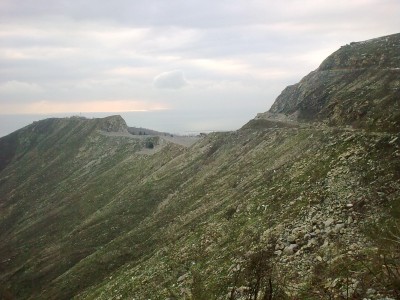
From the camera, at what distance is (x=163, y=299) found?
32.4 m

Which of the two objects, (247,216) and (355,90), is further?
(355,90)

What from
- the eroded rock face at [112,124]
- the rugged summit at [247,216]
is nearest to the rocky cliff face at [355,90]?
the rugged summit at [247,216]

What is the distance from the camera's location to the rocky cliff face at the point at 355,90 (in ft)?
159

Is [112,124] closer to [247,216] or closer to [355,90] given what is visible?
[355,90]

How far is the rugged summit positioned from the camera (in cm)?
2353

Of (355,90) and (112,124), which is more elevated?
(112,124)

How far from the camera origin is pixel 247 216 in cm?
3903

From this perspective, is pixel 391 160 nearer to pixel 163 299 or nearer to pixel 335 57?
pixel 163 299

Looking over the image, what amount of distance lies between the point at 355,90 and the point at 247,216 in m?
36.3

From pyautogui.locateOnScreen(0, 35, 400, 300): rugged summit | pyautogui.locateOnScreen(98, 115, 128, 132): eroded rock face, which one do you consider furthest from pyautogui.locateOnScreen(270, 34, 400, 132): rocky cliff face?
pyautogui.locateOnScreen(98, 115, 128, 132): eroded rock face

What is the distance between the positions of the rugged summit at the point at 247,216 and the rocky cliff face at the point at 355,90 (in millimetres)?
371

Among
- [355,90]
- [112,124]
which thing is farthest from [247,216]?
[112,124]

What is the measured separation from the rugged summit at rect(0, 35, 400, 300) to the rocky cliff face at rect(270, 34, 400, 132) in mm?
371

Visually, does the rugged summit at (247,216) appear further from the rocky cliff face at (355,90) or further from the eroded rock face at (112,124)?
the eroded rock face at (112,124)
